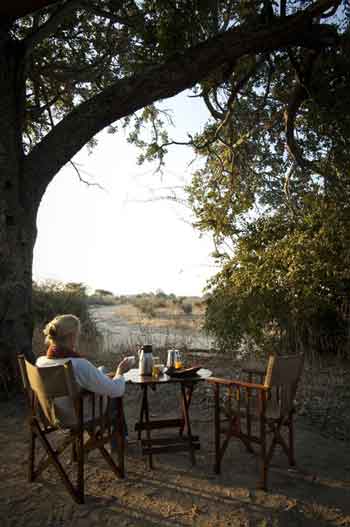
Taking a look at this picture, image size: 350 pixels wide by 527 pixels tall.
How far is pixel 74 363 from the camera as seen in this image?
3.57 metres

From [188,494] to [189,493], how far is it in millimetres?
17

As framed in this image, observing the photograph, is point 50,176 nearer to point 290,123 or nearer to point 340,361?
point 290,123

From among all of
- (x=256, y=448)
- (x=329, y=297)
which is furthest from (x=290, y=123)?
(x=256, y=448)

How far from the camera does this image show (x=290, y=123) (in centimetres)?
868

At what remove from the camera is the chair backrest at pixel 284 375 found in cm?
376

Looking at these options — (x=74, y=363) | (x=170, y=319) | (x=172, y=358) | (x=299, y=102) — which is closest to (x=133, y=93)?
(x=299, y=102)

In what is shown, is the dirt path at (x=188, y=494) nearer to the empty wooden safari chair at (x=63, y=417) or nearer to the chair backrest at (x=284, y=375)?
the empty wooden safari chair at (x=63, y=417)

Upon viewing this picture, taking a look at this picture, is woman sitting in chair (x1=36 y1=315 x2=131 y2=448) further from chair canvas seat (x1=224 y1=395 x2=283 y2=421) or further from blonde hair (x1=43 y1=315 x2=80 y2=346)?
chair canvas seat (x1=224 y1=395 x2=283 y2=421)

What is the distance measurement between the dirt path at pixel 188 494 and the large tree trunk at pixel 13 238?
6.09ft

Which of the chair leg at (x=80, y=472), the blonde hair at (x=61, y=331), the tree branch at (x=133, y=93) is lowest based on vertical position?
the chair leg at (x=80, y=472)

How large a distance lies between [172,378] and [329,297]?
5869 mm

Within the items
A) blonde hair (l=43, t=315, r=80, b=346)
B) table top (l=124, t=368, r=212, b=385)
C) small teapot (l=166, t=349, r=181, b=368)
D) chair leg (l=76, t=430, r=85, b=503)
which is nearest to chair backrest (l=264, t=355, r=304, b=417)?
table top (l=124, t=368, r=212, b=385)

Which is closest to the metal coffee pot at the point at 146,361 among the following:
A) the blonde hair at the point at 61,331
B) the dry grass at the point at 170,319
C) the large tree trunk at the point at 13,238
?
the blonde hair at the point at 61,331

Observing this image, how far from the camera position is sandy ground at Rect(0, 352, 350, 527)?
10.7 feet
